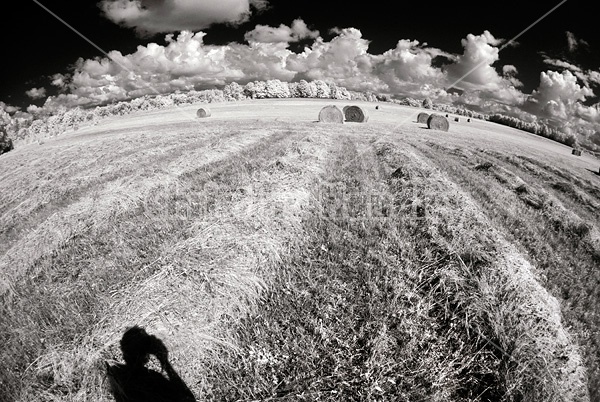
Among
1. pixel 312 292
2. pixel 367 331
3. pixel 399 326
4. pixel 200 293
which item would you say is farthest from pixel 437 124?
pixel 200 293

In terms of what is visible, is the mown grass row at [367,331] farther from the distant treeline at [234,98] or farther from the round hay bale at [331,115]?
the distant treeline at [234,98]

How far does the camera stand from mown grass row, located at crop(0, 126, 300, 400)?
4.16 meters

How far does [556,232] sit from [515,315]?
562 cm

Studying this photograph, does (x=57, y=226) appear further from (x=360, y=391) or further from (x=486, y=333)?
(x=486, y=333)

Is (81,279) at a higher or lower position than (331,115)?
lower

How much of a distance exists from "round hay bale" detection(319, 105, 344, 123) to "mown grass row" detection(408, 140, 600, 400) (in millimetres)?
21672

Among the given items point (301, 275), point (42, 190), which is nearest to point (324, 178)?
point (301, 275)

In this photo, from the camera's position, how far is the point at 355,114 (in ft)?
121

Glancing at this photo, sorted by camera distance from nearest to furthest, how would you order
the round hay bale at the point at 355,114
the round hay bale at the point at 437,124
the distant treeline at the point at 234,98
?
the round hay bale at the point at 355,114
the round hay bale at the point at 437,124
the distant treeline at the point at 234,98

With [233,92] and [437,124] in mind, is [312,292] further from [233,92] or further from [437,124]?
[233,92]

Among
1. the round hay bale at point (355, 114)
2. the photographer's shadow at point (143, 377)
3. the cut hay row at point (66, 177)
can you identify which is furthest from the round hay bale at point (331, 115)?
the photographer's shadow at point (143, 377)

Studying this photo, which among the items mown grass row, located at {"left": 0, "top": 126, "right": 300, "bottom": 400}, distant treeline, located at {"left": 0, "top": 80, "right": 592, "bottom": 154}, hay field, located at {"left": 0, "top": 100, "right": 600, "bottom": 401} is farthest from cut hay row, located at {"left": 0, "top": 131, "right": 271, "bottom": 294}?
distant treeline, located at {"left": 0, "top": 80, "right": 592, "bottom": 154}

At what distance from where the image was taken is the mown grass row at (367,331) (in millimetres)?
3617

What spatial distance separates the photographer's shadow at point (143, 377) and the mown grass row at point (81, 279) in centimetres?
48
